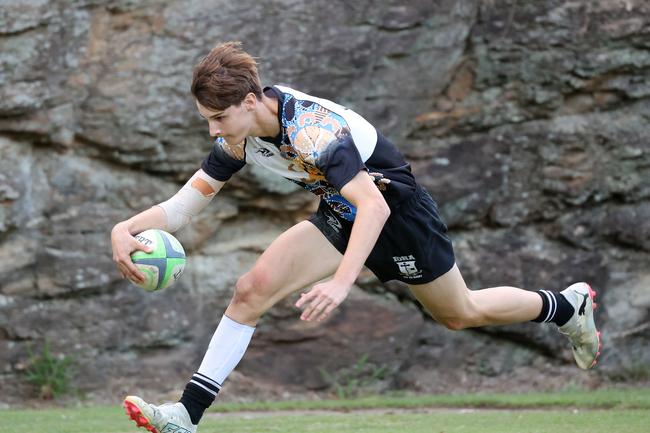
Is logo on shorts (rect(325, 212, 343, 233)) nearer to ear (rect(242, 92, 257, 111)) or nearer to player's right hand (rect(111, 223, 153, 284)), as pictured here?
ear (rect(242, 92, 257, 111))

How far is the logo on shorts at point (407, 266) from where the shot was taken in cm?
565

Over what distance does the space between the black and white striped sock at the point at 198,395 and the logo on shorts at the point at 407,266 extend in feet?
3.88

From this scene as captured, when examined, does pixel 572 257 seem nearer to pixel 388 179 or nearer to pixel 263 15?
pixel 263 15

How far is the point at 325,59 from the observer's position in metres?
9.45

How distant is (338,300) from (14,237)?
5.33 m

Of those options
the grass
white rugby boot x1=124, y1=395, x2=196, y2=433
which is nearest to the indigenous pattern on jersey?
→ white rugby boot x1=124, y1=395, x2=196, y2=433

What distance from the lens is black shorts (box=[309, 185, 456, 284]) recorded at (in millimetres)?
5637

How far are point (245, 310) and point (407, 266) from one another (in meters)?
0.92

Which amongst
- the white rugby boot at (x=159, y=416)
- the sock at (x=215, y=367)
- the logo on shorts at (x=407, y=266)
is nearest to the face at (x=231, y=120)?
the sock at (x=215, y=367)

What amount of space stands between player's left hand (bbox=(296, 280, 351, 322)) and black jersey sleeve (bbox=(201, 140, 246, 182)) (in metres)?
1.41

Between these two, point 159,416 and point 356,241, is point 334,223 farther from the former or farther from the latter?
point 159,416

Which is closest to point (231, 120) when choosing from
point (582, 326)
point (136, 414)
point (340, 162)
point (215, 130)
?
point (215, 130)

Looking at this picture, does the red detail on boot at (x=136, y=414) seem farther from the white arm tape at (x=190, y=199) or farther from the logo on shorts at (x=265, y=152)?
the logo on shorts at (x=265, y=152)

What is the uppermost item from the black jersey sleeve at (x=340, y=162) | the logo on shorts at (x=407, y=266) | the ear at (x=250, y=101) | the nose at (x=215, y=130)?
the ear at (x=250, y=101)
